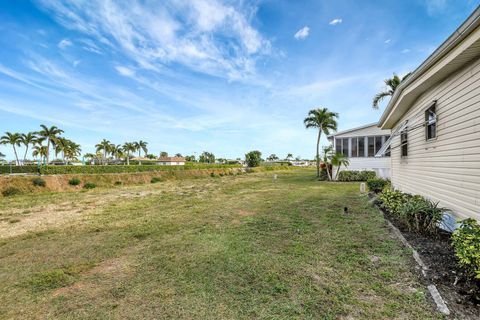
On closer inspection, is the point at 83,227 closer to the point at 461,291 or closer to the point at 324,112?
the point at 461,291

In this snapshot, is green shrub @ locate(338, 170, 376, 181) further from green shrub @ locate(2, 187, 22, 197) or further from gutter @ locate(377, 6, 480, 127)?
green shrub @ locate(2, 187, 22, 197)

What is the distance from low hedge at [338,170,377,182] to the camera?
18255 millimetres

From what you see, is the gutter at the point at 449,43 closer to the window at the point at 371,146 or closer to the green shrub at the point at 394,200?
the green shrub at the point at 394,200

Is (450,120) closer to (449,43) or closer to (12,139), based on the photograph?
(449,43)

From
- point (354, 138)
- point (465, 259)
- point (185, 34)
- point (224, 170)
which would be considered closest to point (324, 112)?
point (354, 138)

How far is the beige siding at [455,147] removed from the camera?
3473mm

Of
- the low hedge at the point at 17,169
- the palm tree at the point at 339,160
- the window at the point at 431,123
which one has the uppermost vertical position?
the window at the point at 431,123

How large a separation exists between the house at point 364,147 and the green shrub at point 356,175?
1.20ft

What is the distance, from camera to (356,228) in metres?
5.20

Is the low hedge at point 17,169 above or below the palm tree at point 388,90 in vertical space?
below

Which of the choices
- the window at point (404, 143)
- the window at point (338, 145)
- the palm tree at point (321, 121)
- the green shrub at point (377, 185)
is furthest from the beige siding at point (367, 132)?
the window at point (404, 143)

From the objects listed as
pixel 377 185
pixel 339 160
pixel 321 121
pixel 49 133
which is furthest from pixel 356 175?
pixel 49 133

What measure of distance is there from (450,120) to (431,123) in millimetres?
1259

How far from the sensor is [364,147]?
1842 centimetres
